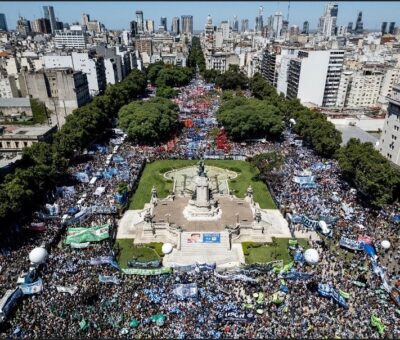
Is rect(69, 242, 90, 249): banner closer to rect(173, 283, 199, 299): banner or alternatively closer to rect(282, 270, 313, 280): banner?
rect(173, 283, 199, 299): banner

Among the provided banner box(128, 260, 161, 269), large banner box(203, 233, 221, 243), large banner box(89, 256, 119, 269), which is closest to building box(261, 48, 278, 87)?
large banner box(203, 233, 221, 243)

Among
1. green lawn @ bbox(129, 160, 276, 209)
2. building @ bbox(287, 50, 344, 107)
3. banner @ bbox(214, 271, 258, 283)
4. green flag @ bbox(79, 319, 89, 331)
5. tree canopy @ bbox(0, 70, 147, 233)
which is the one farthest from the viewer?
building @ bbox(287, 50, 344, 107)

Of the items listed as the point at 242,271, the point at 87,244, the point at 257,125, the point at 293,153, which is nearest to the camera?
the point at 242,271

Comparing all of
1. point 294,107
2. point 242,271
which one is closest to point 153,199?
point 242,271

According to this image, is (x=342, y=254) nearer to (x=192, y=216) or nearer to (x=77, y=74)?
(x=192, y=216)

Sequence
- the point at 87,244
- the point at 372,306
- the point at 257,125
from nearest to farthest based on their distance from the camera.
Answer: the point at 372,306
the point at 87,244
the point at 257,125

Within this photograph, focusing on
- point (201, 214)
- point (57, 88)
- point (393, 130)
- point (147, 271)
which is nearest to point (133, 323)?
point (147, 271)

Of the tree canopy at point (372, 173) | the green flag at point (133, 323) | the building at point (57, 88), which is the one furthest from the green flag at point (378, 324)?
the building at point (57, 88)
